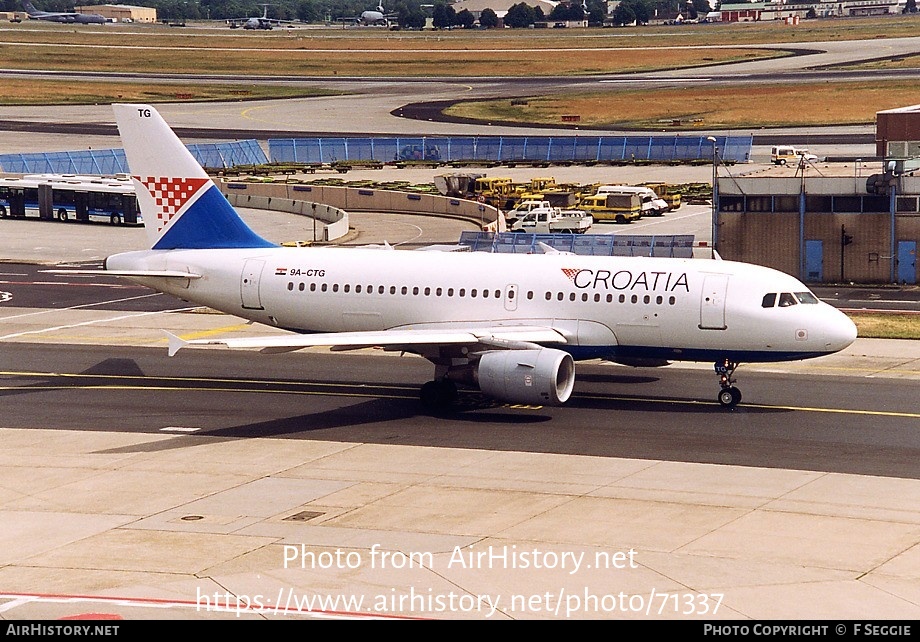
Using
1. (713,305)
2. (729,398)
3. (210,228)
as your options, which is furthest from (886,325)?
(210,228)

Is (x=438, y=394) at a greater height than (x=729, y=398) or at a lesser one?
greater

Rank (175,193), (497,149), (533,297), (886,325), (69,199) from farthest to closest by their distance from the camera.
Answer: (497,149)
(69,199)
(886,325)
(175,193)
(533,297)

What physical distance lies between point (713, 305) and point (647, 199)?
5806 centimetres

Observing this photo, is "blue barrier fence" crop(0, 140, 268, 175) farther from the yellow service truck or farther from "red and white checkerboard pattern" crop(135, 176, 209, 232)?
"red and white checkerboard pattern" crop(135, 176, 209, 232)

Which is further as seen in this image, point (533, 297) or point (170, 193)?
point (170, 193)

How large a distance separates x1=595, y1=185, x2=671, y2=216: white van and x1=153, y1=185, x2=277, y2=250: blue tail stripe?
54.3m

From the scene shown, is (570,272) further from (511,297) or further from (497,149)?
(497,149)

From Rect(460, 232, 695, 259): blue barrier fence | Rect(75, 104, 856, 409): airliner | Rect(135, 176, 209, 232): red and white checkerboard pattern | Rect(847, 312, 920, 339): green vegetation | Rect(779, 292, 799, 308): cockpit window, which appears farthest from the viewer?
Rect(460, 232, 695, 259): blue barrier fence

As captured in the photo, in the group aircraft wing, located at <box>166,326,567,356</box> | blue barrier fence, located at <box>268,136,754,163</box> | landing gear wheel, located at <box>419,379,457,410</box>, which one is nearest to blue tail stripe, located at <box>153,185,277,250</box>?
aircraft wing, located at <box>166,326,567,356</box>

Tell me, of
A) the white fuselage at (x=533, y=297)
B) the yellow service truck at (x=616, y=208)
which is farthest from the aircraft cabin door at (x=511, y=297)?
the yellow service truck at (x=616, y=208)

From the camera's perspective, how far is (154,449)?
3759 centimetres

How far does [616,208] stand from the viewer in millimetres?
96875

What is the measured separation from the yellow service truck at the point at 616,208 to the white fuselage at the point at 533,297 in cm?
5133

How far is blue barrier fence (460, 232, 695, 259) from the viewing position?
68.4 metres
